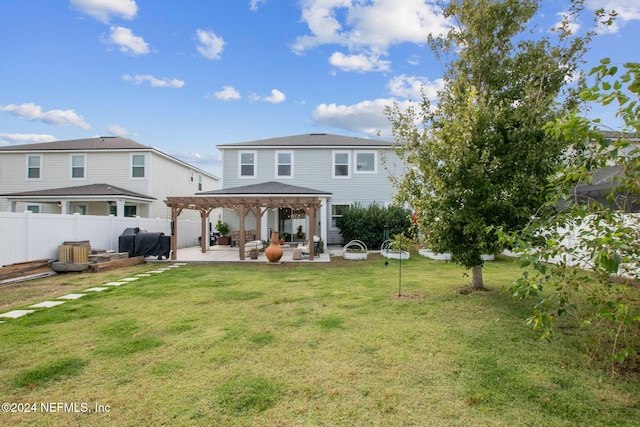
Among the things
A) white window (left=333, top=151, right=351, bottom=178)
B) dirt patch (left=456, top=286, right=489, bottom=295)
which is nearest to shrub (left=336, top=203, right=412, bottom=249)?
white window (left=333, top=151, right=351, bottom=178)

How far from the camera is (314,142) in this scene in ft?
61.4

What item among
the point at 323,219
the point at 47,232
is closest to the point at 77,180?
the point at 47,232

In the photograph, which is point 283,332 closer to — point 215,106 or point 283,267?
point 283,267

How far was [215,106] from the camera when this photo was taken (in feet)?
55.2

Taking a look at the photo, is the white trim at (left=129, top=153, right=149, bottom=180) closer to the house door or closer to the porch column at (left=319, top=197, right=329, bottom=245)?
the house door

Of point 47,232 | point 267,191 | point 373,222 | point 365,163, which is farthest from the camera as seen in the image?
point 365,163

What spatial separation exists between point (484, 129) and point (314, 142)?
13461 mm

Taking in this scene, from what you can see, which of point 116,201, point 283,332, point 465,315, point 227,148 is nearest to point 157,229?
point 116,201

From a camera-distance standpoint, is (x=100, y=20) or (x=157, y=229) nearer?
(x=100, y=20)

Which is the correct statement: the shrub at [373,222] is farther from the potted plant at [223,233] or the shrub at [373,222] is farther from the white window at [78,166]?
the white window at [78,166]

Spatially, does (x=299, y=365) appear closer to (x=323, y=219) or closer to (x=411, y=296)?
(x=411, y=296)

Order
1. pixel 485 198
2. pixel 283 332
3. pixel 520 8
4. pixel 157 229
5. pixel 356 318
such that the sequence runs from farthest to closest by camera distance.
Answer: pixel 157 229 → pixel 520 8 → pixel 485 198 → pixel 356 318 → pixel 283 332

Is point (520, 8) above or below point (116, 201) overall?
above

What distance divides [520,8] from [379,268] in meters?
7.42
